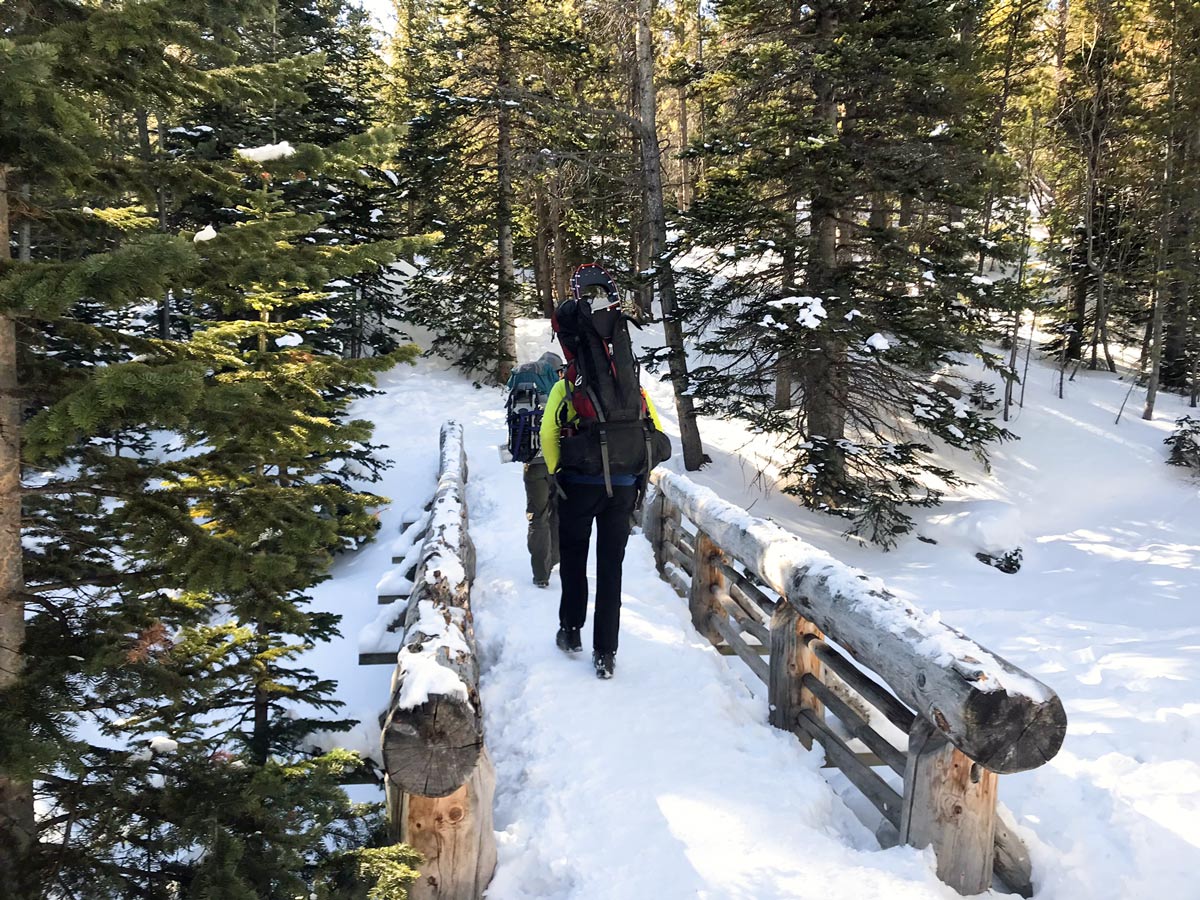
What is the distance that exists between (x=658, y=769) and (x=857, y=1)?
1186cm

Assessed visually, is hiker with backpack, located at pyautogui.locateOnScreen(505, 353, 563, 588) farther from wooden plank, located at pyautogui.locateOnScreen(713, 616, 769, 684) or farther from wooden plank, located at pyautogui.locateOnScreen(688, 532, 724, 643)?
wooden plank, located at pyautogui.locateOnScreen(713, 616, 769, 684)

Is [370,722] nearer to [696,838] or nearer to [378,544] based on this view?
[696,838]

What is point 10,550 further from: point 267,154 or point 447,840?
point 447,840

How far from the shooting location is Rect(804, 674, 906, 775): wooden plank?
3.39m

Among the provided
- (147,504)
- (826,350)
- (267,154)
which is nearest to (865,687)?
(147,504)

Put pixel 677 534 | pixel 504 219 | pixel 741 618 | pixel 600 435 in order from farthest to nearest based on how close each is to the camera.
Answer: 1. pixel 504 219
2. pixel 677 534
3. pixel 741 618
4. pixel 600 435

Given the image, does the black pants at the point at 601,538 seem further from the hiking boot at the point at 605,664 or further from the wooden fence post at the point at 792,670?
the wooden fence post at the point at 792,670

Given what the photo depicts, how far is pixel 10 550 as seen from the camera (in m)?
2.68

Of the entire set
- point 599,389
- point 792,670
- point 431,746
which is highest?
point 599,389

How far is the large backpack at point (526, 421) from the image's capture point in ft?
19.2

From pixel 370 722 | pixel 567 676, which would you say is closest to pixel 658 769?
pixel 567 676

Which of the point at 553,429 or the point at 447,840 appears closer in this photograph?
the point at 447,840

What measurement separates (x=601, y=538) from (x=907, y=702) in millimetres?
1997

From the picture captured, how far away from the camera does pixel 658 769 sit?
12.2ft
